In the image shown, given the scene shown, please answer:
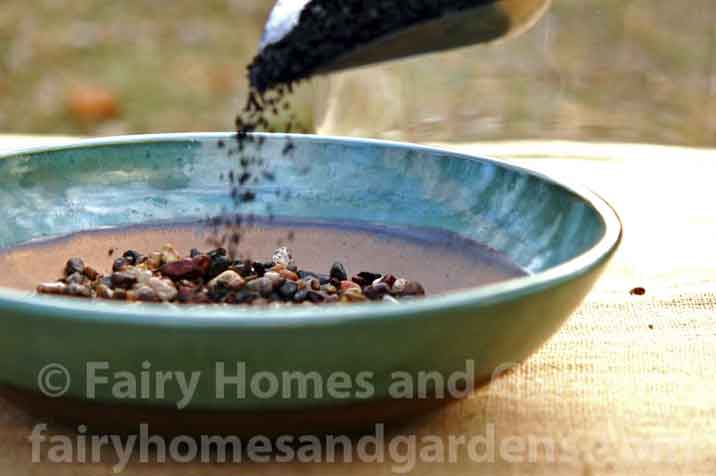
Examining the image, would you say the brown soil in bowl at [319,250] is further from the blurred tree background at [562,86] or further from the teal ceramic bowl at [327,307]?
the blurred tree background at [562,86]

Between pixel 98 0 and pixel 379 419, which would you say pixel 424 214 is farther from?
pixel 98 0

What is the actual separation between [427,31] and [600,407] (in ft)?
1.00

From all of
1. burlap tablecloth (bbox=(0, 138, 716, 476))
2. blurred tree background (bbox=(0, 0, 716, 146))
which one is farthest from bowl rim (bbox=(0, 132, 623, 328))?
blurred tree background (bbox=(0, 0, 716, 146))

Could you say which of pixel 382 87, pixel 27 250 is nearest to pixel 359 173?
pixel 27 250

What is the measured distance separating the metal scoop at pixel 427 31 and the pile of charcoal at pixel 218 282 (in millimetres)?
178

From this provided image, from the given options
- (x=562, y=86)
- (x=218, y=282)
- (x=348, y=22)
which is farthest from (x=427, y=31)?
(x=562, y=86)

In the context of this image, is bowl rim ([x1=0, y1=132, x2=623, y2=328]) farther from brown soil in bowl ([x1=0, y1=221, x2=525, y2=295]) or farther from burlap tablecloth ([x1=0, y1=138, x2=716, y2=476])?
brown soil in bowl ([x1=0, y1=221, x2=525, y2=295])

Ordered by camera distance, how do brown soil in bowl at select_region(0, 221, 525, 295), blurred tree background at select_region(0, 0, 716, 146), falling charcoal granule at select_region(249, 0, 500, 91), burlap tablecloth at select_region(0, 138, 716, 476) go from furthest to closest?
blurred tree background at select_region(0, 0, 716, 146) → brown soil in bowl at select_region(0, 221, 525, 295) → falling charcoal granule at select_region(249, 0, 500, 91) → burlap tablecloth at select_region(0, 138, 716, 476)

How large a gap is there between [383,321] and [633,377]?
34 cm

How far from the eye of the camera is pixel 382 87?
212cm

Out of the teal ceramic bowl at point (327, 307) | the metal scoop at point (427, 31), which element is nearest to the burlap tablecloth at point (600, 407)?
the teal ceramic bowl at point (327, 307)

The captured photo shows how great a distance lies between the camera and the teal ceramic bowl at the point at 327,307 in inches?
26.9

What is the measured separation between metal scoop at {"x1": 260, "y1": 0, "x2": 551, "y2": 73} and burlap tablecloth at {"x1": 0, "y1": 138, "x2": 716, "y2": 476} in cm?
26

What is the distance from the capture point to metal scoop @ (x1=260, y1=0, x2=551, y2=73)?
94 centimetres
